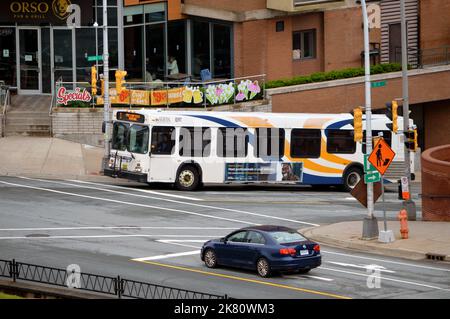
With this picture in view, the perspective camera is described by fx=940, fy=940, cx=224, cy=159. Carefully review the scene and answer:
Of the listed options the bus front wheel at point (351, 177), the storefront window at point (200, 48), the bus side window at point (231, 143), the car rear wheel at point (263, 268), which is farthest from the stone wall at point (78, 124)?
the car rear wheel at point (263, 268)

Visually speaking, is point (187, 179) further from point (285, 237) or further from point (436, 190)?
point (285, 237)

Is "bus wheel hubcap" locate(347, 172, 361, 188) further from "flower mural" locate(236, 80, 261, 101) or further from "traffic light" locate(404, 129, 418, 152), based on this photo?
"flower mural" locate(236, 80, 261, 101)

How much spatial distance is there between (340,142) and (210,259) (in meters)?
19.7

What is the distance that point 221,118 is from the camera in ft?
133

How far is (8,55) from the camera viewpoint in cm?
5681

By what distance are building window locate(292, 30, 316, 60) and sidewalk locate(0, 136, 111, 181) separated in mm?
14831

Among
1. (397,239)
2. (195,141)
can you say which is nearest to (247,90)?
(195,141)

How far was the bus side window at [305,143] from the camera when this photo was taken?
4175 centimetres

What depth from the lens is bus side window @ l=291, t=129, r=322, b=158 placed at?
4175 centimetres

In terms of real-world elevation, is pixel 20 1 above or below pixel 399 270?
above

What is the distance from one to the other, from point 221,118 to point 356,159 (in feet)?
22.0

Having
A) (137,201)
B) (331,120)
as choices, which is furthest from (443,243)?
(331,120)

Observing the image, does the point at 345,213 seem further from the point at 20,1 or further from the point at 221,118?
the point at 20,1

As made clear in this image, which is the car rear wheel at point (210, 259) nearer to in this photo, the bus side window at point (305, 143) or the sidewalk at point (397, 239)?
the sidewalk at point (397, 239)
